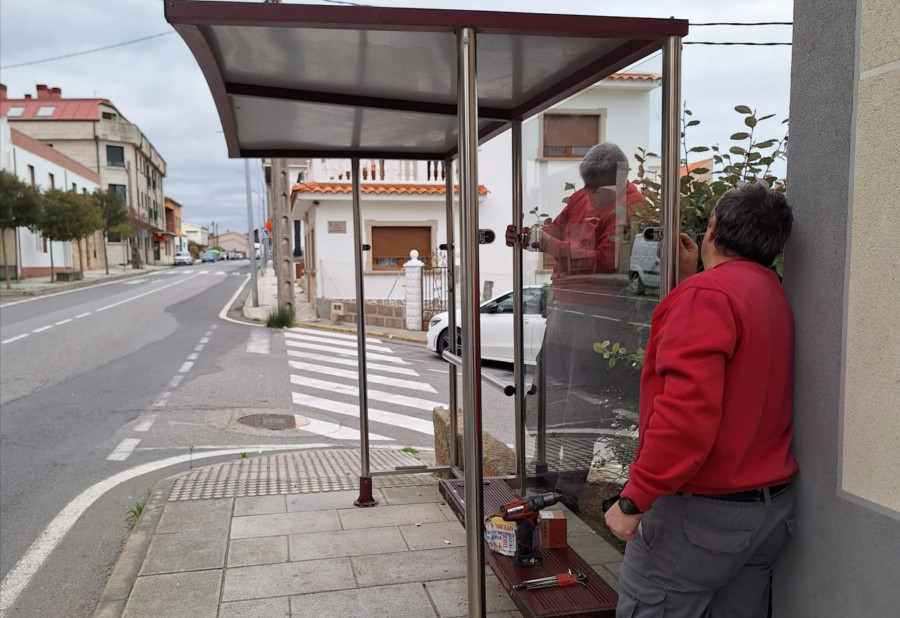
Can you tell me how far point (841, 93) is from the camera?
6.05ft

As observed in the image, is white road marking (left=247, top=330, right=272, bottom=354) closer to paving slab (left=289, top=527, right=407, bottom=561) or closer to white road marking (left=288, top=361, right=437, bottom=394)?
white road marking (left=288, top=361, right=437, bottom=394)

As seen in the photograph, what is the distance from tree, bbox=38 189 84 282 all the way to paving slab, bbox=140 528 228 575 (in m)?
33.3

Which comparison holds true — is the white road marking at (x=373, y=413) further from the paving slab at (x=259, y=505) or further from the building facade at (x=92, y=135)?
the building facade at (x=92, y=135)

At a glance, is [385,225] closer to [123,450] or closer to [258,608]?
[123,450]

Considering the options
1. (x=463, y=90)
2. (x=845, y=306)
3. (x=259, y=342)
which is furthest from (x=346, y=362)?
(x=845, y=306)

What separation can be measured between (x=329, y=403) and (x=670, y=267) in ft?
22.9

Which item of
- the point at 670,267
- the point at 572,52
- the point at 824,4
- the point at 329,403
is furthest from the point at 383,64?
the point at 329,403

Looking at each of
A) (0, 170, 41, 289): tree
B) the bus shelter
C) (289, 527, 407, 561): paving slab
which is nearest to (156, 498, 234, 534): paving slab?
(289, 527, 407, 561): paving slab

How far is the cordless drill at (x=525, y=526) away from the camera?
3.00 m

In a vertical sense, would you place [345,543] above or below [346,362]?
above

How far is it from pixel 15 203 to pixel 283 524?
102 ft

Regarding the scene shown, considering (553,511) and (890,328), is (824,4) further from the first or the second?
(553,511)

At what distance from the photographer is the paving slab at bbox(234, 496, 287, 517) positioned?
442 centimetres

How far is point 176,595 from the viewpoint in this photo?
130 inches
